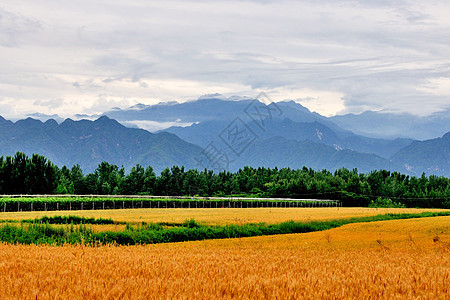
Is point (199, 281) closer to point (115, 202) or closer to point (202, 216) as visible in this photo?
point (202, 216)

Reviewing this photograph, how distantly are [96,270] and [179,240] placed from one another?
29.8 metres

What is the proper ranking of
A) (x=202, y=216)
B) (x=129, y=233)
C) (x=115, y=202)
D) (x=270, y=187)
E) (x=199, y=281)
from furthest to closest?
(x=270, y=187), (x=115, y=202), (x=202, y=216), (x=129, y=233), (x=199, y=281)

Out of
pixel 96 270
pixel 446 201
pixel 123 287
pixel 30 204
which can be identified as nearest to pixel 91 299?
pixel 123 287

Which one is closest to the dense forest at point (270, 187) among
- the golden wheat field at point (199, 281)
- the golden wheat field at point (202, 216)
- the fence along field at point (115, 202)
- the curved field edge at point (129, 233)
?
the fence along field at point (115, 202)

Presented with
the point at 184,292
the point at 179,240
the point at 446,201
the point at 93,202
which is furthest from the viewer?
the point at 446,201

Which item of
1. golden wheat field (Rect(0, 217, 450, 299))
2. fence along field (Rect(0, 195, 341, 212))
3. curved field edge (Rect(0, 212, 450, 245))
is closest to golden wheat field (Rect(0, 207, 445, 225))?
curved field edge (Rect(0, 212, 450, 245))

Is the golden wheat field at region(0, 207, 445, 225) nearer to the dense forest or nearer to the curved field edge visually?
the curved field edge

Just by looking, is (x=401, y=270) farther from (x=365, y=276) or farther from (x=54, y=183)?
(x=54, y=183)

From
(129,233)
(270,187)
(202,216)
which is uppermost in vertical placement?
(129,233)

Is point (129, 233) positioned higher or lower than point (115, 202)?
higher

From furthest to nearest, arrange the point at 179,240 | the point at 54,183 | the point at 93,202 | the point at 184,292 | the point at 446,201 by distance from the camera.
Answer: the point at 446,201, the point at 54,183, the point at 93,202, the point at 179,240, the point at 184,292

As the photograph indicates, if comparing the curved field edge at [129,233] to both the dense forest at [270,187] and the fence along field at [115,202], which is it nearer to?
the fence along field at [115,202]

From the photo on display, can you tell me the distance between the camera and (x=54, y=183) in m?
146

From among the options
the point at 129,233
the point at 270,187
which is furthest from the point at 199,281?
the point at 270,187
